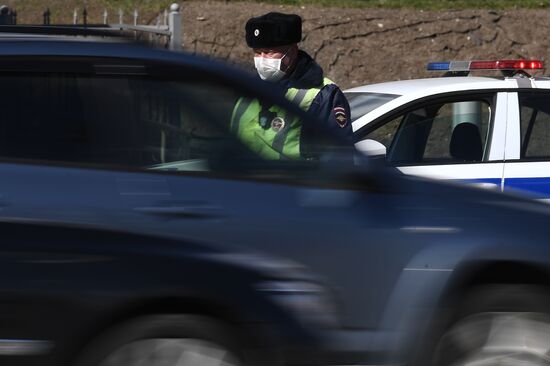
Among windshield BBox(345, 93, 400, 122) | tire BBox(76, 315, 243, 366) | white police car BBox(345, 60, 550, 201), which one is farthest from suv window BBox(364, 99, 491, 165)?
tire BBox(76, 315, 243, 366)

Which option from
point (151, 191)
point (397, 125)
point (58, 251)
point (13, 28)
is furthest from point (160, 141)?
point (397, 125)

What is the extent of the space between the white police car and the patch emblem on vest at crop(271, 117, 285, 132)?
7.68 feet

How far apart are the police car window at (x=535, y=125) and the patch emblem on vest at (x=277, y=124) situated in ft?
9.38

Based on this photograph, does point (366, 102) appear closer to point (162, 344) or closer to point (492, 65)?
point (492, 65)

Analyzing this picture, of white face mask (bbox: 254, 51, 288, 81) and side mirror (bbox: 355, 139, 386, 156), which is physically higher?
white face mask (bbox: 254, 51, 288, 81)

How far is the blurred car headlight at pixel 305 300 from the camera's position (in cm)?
383

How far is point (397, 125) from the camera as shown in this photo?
688 centimetres

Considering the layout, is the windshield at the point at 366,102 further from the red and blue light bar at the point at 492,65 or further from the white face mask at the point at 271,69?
the white face mask at the point at 271,69

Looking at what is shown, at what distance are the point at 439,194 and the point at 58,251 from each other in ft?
4.71

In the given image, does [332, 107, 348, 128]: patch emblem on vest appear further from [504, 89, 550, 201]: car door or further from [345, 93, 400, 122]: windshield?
[504, 89, 550, 201]: car door

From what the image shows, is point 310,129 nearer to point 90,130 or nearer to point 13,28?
point 90,130

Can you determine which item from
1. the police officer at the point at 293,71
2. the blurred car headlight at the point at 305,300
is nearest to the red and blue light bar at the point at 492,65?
the police officer at the point at 293,71

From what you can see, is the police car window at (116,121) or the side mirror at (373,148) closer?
the police car window at (116,121)

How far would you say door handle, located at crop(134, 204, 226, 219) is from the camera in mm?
3789
